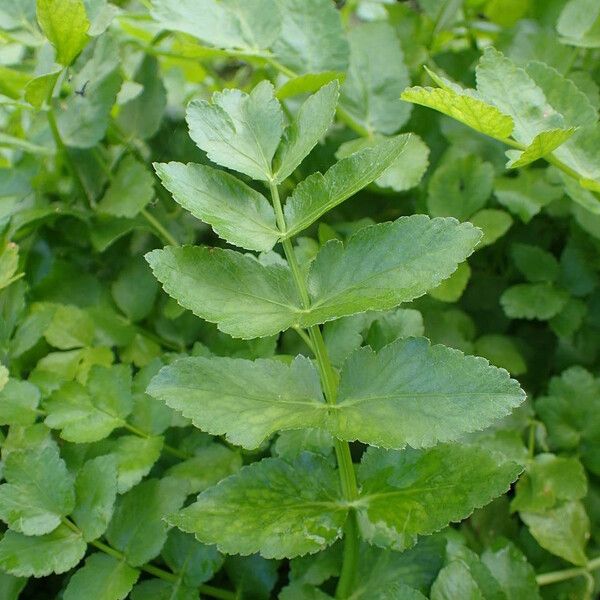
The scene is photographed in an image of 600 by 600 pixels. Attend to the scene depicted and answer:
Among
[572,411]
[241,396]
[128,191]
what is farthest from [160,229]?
[572,411]

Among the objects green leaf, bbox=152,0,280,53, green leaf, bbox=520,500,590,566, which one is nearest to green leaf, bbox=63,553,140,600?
green leaf, bbox=520,500,590,566

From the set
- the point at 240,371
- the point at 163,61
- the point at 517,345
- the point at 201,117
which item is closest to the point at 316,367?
the point at 240,371

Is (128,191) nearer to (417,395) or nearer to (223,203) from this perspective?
(223,203)

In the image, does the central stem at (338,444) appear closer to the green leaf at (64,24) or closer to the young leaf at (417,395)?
the young leaf at (417,395)

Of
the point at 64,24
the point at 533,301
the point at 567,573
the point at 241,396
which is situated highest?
the point at 64,24

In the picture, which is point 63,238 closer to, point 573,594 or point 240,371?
point 240,371

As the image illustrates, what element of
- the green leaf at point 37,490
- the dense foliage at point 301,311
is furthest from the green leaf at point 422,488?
the green leaf at point 37,490
